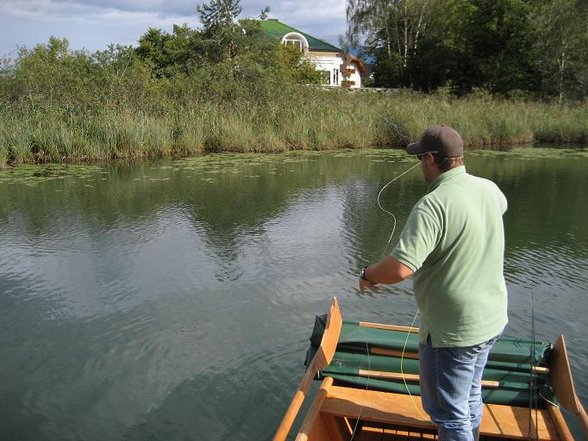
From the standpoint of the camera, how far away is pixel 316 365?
2.89 m

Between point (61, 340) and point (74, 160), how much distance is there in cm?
1109

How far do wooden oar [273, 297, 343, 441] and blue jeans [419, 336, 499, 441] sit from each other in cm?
58

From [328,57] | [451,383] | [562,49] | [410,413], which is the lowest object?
[410,413]

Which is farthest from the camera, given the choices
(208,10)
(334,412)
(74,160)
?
(208,10)

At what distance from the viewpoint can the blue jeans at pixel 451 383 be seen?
2201 millimetres

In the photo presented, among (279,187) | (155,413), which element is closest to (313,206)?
(279,187)

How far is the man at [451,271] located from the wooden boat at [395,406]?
49 centimetres

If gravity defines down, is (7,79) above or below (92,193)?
above

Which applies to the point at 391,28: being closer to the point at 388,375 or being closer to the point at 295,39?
the point at 295,39

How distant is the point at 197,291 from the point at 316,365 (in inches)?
124

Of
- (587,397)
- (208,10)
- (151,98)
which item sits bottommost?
(587,397)

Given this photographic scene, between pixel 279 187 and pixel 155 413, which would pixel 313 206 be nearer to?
pixel 279 187

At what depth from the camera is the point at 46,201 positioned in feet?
33.5

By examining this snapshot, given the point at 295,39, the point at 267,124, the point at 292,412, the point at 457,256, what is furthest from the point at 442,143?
the point at 295,39
